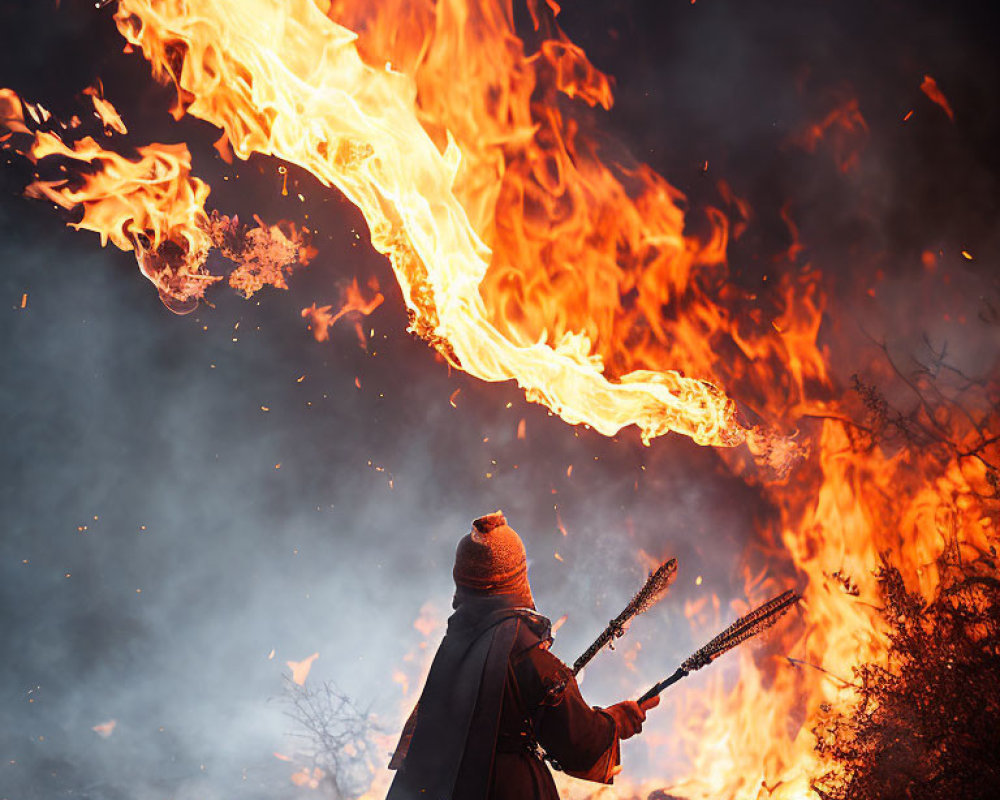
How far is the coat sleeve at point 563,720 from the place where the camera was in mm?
2768

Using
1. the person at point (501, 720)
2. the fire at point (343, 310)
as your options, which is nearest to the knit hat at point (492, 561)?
the person at point (501, 720)

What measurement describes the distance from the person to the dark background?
159 inches

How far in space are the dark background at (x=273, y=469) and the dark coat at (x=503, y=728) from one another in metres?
4.12

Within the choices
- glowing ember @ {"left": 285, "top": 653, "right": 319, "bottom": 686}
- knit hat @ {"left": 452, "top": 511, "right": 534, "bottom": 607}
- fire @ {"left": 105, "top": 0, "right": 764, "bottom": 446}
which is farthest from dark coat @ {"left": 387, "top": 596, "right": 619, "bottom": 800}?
glowing ember @ {"left": 285, "top": 653, "right": 319, "bottom": 686}

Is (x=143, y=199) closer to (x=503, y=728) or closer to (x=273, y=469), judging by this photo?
(x=273, y=469)

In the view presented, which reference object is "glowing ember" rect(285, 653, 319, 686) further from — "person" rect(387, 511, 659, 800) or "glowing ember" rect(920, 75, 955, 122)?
"glowing ember" rect(920, 75, 955, 122)

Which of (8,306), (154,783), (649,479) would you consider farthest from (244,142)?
(154,783)

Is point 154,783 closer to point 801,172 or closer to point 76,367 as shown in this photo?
point 76,367

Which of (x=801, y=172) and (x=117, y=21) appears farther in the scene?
(x=117, y=21)

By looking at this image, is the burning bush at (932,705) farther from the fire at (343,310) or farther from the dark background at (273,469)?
the fire at (343,310)

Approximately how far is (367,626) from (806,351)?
6.35m

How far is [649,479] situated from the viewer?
871 cm

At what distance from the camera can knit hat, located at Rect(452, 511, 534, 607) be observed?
303 centimetres

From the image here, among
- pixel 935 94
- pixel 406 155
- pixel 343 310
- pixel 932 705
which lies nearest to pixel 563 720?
pixel 932 705
